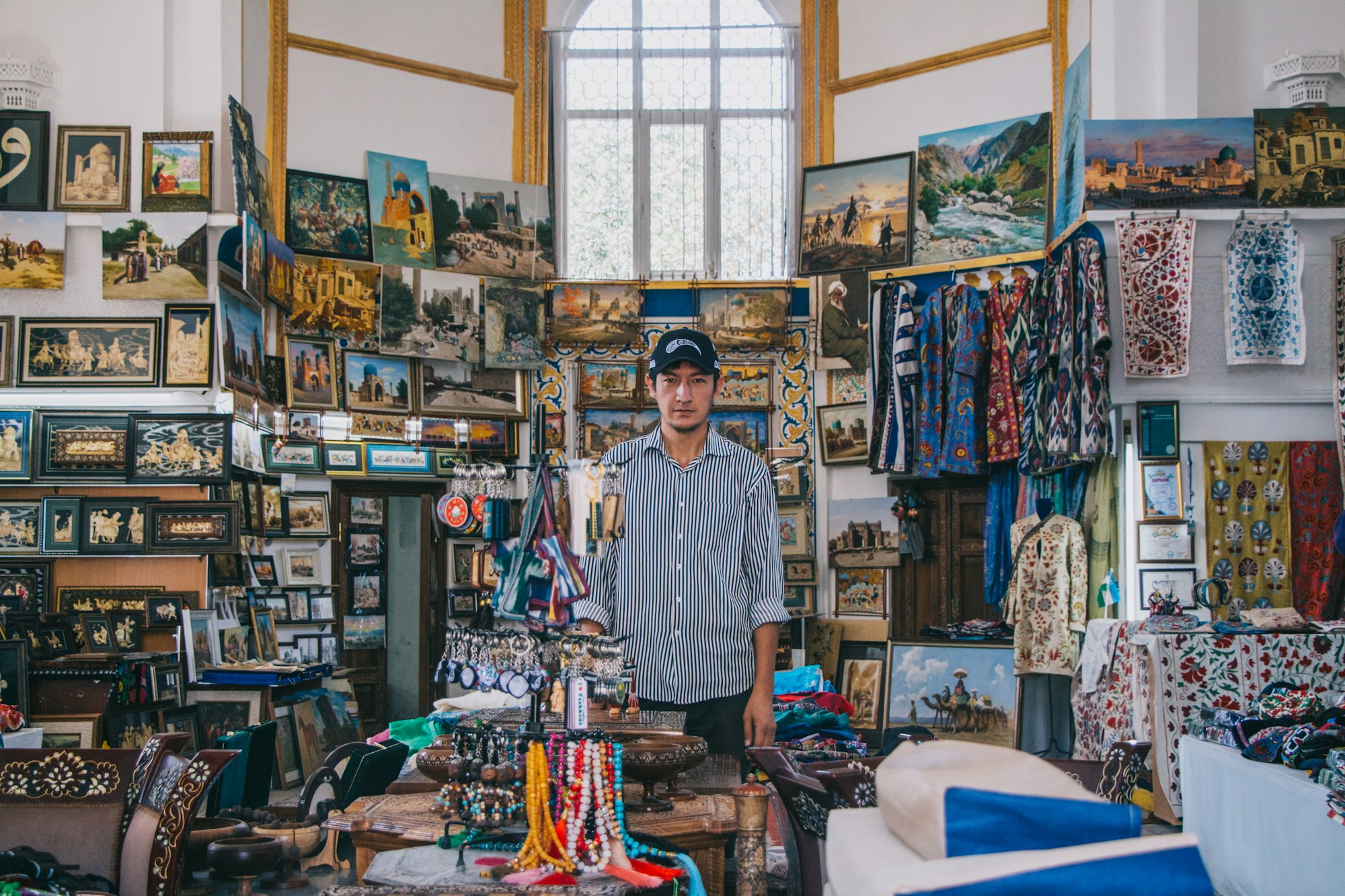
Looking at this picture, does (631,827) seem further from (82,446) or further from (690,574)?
(82,446)

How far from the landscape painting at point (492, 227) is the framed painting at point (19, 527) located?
4.11 meters

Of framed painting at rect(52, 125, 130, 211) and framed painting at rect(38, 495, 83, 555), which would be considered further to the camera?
framed painting at rect(52, 125, 130, 211)

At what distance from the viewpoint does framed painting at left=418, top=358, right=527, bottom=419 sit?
10.6 meters

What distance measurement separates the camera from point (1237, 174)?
7.77 meters

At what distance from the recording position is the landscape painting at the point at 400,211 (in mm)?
10336

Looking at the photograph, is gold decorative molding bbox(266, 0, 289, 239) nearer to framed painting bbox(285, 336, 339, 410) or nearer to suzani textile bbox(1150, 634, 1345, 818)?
framed painting bbox(285, 336, 339, 410)

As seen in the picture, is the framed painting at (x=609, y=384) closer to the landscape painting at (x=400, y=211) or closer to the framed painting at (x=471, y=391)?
the framed painting at (x=471, y=391)

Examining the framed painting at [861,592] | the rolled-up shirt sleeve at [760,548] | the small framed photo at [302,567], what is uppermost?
the rolled-up shirt sleeve at [760,548]

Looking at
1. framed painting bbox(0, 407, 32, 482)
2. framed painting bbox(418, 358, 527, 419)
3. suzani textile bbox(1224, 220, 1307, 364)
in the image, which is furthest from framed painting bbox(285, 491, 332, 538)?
suzani textile bbox(1224, 220, 1307, 364)

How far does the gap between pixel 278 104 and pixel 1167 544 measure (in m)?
7.40

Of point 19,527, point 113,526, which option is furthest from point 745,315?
point 19,527

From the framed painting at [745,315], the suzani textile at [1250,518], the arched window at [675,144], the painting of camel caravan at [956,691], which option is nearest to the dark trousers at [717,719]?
the suzani textile at [1250,518]

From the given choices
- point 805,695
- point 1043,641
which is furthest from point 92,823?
point 1043,641

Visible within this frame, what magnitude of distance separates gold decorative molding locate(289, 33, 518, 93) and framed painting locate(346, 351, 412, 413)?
98.5 inches
